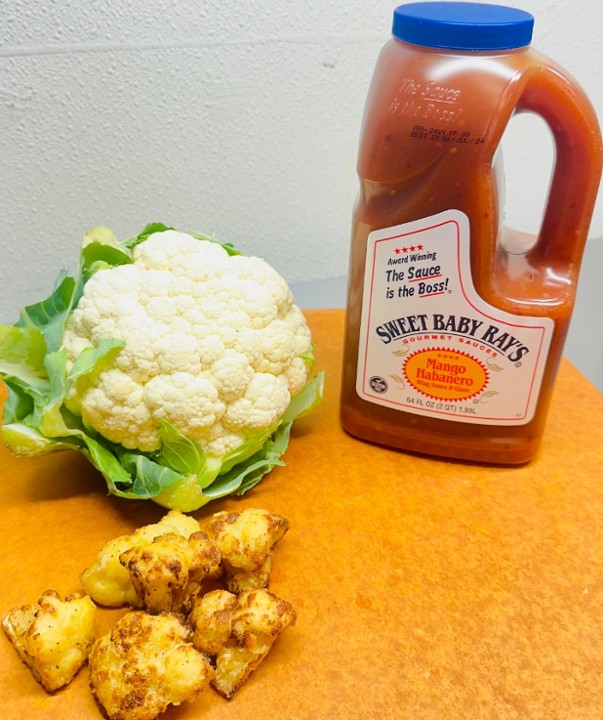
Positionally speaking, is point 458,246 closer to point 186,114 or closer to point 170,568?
point 170,568

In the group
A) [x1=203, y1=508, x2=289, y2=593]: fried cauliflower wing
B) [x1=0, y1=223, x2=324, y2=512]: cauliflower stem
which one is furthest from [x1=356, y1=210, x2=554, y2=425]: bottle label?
[x1=203, y1=508, x2=289, y2=593]: fried cauliflower wing

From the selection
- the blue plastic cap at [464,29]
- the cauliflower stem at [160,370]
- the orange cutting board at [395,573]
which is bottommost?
the orange cutting board at [395,573]

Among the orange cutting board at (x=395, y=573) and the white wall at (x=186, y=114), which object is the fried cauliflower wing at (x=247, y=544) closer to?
the orange cutting board at (x=395, y=573)

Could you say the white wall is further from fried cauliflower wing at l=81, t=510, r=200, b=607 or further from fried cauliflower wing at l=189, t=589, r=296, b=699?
fried cauliflower wing at l=189, t=589, r=296, b=699

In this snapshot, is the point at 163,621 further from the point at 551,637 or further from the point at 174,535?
the point at 551,637

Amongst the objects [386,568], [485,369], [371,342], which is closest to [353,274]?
[371,342]

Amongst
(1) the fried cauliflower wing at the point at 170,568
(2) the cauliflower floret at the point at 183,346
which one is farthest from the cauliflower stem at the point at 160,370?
(1) the fried cauliflower wing at the point at 170,568

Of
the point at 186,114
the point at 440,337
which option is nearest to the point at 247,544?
the point at 440,337
